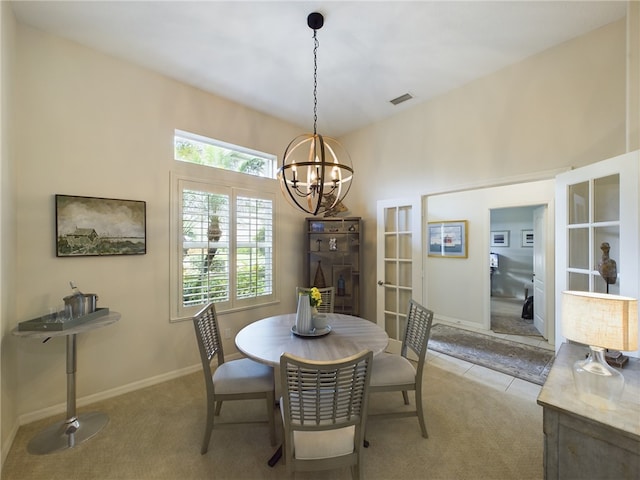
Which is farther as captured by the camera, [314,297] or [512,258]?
[512,258]

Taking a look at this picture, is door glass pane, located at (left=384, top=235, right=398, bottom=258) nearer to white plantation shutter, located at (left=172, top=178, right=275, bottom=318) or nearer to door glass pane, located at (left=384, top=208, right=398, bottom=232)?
door glass pane, located at (left=384, top=208, right=398, bottom=232)

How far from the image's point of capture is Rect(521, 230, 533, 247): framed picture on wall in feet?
23.0

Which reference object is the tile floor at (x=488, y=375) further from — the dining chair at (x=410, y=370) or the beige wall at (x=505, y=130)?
the dining chair at (x=410, y=370)

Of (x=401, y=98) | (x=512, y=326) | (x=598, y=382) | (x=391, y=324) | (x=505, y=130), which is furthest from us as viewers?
(x=512, y=326)

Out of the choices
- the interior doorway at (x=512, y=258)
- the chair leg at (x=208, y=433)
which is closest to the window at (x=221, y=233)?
the chair leg at (x=208, y=433)

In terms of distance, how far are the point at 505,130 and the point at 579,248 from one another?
141 centimetres

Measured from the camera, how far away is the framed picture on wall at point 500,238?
24.5 feet

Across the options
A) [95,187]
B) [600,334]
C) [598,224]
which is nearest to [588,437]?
[600,334]

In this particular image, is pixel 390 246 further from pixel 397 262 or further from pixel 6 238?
pixel 6 238

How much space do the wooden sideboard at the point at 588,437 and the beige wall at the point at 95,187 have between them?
319 centimetres

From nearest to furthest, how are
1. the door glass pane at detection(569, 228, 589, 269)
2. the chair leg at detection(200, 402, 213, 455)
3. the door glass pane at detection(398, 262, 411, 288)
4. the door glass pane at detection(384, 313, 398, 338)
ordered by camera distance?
the chair leg at detection(200, 402, 213, 455)
the door glass pane at detection(569, 228, 589, 269)
the door glass pane at detection(398, 262, 411, 288)
the door glass pane at detection(384, 313, 398, 338)

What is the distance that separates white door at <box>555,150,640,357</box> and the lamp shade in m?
0.67

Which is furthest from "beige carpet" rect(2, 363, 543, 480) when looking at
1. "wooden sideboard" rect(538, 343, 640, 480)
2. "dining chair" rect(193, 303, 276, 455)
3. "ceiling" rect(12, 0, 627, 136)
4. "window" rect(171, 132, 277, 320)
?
"ceiling" rect(12, 0, 627, 136)

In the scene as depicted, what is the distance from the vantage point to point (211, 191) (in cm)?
328
